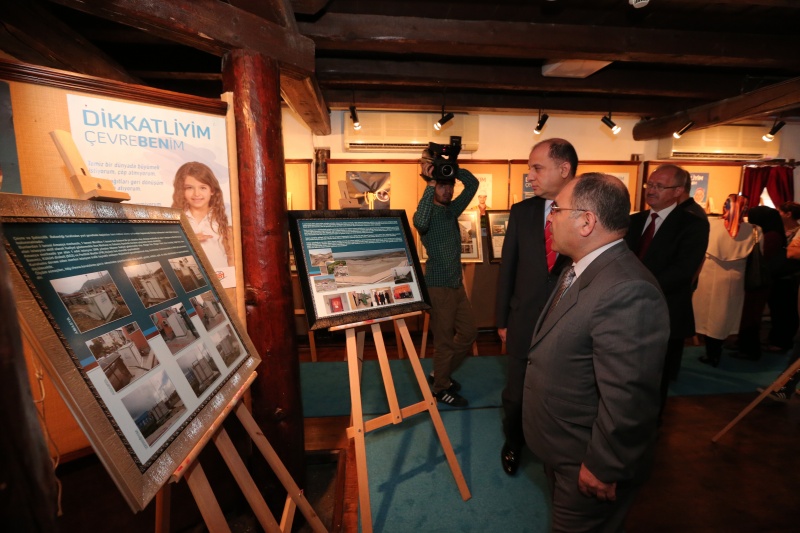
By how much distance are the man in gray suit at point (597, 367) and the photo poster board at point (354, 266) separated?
34.2 inches

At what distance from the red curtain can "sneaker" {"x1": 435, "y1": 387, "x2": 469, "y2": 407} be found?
5.72 metres

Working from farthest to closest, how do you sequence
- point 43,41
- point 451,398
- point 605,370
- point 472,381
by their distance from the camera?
1. point 472,381
2. point 451,398
3. point 43,41
4. point 605,370

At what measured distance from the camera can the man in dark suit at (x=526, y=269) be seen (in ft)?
6.77

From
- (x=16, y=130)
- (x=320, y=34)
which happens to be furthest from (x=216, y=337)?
(x=320, y=34)

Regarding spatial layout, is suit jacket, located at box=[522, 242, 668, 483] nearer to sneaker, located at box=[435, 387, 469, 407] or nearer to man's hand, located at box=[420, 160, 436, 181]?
man's hand, located at box=[420, 160, 436, 181]

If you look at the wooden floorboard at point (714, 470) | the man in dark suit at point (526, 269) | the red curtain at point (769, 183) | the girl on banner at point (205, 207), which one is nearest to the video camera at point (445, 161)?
the man in dark suit at point (526, 269)

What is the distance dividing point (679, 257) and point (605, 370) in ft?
6.01

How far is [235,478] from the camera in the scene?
3.93 feet

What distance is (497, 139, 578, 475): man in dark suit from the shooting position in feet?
6.77

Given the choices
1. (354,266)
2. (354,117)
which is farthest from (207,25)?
(354,117)

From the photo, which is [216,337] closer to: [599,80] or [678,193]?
[678,193]

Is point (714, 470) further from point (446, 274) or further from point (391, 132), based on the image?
point (391, 132)

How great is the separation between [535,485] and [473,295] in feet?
9.85

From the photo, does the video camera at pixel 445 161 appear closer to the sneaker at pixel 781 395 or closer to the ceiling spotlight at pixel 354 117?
the ceiling spotlight at pixel 354 117
